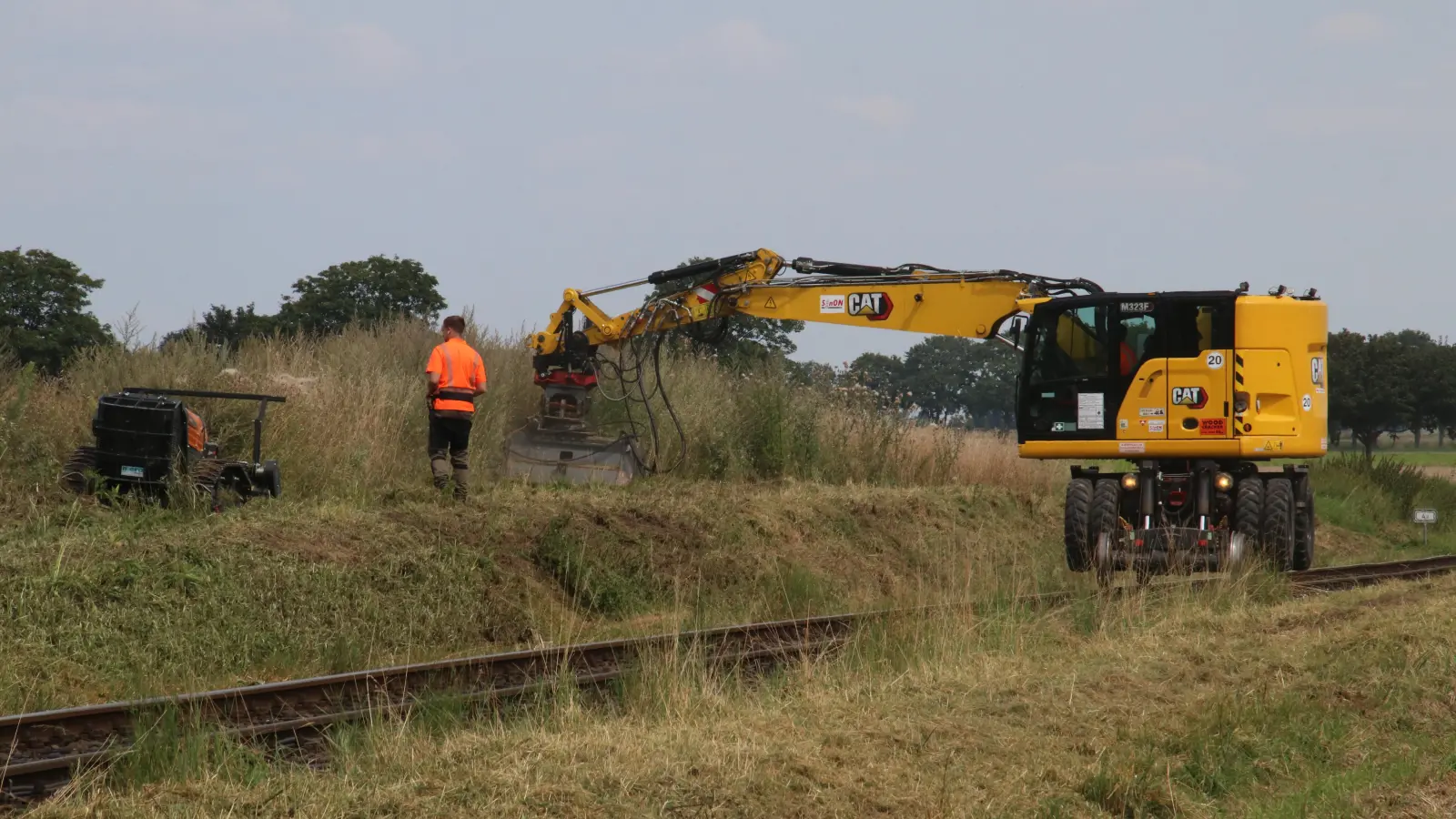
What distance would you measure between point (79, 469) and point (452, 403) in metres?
3.59

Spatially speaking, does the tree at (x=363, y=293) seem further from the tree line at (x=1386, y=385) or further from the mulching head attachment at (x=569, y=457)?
the tree line at (x=1386, y=385)

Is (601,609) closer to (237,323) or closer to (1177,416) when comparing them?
(1177,416)

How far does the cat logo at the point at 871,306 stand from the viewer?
61.1 ft

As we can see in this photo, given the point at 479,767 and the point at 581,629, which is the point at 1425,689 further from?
the point at 581,629

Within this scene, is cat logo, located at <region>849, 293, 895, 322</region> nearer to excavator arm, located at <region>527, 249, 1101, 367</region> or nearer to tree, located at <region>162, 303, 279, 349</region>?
excavator arm, located at <region>527, 249, 1101, 367</region>

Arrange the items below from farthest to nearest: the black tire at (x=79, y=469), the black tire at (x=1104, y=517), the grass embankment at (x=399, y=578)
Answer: the black tire at (x=1104, y=517) → the black tire at (x=79, y=469) → the grass embankment at (x=399, y=578)

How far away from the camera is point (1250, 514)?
49.3 ft

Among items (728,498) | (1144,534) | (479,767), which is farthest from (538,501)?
(479,767)

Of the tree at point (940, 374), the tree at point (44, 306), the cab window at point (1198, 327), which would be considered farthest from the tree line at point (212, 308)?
the tree at point (940, 374)

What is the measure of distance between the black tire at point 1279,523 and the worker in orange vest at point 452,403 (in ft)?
26.5

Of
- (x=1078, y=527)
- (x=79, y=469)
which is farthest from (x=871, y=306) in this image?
(x=79, y=469)

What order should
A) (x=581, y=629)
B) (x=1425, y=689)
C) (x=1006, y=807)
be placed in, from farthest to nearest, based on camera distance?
(x=581, y=629) → (x=1425, y=689) → (x=1006, y=807)

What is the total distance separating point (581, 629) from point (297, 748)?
491 centimetres

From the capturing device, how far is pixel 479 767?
22.0ft
